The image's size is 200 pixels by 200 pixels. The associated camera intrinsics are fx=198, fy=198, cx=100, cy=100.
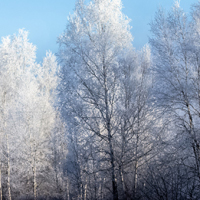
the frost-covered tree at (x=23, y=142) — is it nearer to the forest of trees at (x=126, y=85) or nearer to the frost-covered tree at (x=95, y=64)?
the forest of trees at (x=126, y=85)

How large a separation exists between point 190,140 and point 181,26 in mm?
4559

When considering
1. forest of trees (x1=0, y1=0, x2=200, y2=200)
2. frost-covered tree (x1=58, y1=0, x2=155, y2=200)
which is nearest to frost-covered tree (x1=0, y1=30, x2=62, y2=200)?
forest of trees (x1=0, y1=0, x2=200, y2=200)

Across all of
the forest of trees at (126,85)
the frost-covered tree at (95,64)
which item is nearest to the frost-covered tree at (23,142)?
the forest of trees at (126,85)

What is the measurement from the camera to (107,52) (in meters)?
7.39

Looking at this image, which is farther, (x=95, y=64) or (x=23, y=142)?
(x=23, y=142)

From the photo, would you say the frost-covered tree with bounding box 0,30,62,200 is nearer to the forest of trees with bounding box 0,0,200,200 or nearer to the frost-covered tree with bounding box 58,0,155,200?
the forest of trees with bounding box 0,0,200,200

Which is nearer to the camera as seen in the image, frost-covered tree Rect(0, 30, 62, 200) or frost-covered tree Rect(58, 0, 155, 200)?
frost-covered tree Rect(58, 0, 155, 200)

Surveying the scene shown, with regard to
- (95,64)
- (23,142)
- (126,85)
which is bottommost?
(23,142)

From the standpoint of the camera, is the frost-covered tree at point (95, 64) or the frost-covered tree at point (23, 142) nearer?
the frost-covered tree at point (95, 64)

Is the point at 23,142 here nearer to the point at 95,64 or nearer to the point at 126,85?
the point at 126,85

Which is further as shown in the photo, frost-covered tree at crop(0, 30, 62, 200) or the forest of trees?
frost-covered tree at crop(0, 30, 62, 200)

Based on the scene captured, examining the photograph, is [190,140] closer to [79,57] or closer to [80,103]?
[80,103]

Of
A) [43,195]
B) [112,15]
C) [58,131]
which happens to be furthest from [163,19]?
[43,195]

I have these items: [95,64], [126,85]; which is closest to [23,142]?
[126,85]
